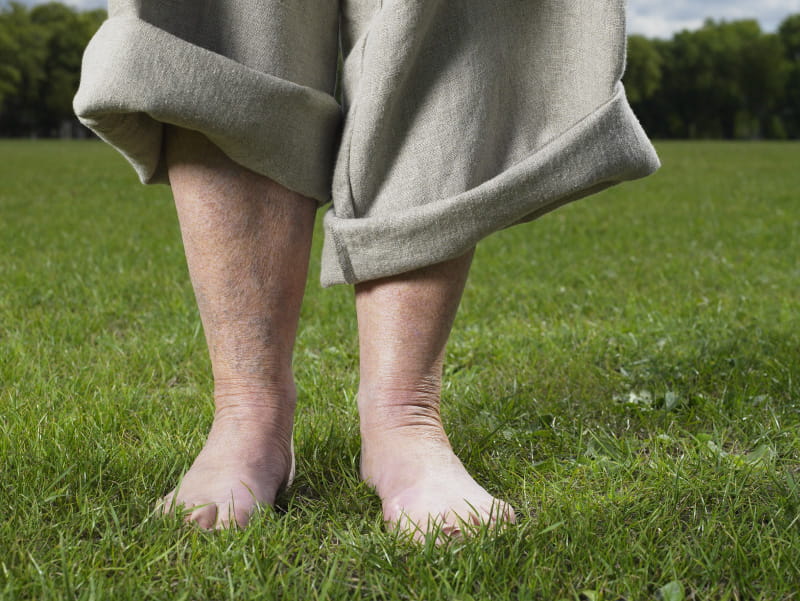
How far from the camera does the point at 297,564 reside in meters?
1.25

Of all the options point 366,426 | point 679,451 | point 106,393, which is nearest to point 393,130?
point 366,426

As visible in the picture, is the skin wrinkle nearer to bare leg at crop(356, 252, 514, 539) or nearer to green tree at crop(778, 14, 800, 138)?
bare leg at crop(356, 252, 514, 539)

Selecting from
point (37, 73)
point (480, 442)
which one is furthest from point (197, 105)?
point (37, 73)

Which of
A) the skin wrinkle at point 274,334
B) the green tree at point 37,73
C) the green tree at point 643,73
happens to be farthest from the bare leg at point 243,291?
the green tree at point 643,73

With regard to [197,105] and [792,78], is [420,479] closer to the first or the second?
[197,105]

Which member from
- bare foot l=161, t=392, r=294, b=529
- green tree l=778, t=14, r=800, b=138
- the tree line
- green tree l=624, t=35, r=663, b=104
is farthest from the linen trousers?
green tree l=778, t=14, r=800, b=138

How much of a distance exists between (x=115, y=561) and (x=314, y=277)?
3.00 meters

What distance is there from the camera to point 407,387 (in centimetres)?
153

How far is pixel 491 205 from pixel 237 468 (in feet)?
2.08

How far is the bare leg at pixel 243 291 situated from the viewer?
146 cm

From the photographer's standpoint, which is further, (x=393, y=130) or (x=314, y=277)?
(x=314, y=277)

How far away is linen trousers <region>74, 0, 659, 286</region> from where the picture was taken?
139 cm

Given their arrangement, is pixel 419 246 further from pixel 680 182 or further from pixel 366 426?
pixel 680 182

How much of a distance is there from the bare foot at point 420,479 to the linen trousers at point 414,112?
0.29 metres
